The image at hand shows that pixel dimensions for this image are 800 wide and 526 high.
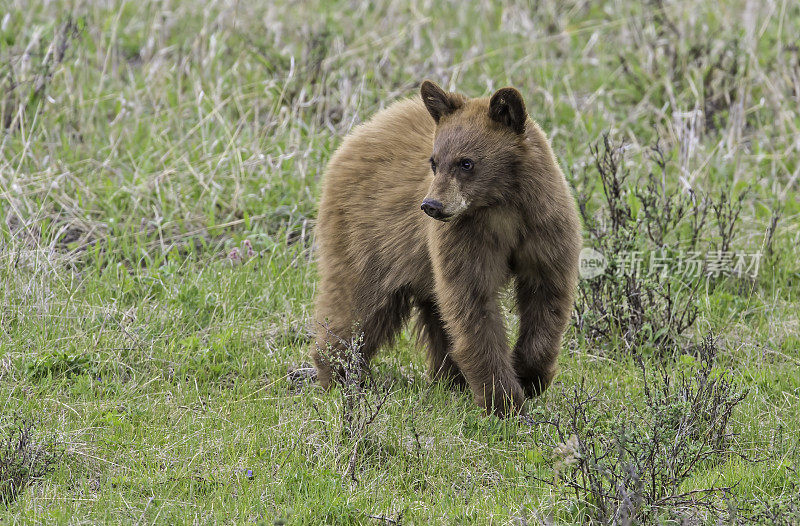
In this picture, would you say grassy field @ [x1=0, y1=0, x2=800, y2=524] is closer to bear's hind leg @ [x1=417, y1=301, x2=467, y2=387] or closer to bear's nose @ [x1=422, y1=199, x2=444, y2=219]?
bear's hind leg @ [x1=417, y1=301, x2=467, y2=387]

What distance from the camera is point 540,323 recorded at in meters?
4.53

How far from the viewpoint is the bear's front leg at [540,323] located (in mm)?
4516

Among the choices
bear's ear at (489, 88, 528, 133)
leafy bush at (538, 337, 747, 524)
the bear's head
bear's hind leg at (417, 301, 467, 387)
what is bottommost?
bear's hind leg at (417, 301, 467, 387)

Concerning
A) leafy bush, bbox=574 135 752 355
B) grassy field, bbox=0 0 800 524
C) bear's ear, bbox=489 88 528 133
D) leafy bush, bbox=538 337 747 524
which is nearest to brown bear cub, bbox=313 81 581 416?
bear's ear, bbox=489 88 528 133

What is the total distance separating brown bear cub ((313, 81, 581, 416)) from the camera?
4266 mm

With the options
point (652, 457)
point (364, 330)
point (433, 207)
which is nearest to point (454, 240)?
point (433, 207)

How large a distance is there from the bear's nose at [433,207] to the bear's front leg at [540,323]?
68 cm

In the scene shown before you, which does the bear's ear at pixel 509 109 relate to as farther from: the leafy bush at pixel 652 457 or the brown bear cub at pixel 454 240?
the leafy bush at pixel 652 457

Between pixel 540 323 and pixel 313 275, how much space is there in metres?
1.84

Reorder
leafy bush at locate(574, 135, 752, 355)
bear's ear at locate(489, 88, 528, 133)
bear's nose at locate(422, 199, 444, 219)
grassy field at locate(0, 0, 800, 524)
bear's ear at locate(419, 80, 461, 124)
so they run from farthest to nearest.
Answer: leafy bush at locate(574, 135, 752, 355)
bear's ear at locate(419, 80, 461, 124)
bear's ear at locate(489, 88, 528, 133)
bear's nose at locate(422, 199, 444, 219)
grassy field at locate(0, 0, 800, 524)

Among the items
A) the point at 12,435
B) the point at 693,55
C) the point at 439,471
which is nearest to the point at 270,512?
the point at 439,471

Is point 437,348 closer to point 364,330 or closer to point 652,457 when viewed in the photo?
point 364,330

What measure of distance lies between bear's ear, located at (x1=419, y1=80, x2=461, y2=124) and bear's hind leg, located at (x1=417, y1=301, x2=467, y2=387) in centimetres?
108

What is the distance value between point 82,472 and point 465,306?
5.71 ft
